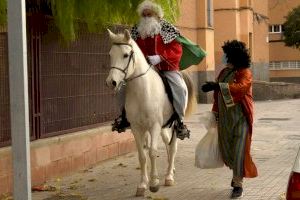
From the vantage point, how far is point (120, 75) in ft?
24.4

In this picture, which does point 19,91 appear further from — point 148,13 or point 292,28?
point 292,28

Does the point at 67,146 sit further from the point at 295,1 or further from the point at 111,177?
the point at 295,1

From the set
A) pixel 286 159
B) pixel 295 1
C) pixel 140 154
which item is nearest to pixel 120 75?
pixel 140 154

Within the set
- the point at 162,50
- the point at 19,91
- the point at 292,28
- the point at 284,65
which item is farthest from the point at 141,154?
the point at 284,65

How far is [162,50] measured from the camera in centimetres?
880

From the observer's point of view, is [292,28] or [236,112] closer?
[236,112]

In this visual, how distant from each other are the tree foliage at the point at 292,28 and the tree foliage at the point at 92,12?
4057 centimetres

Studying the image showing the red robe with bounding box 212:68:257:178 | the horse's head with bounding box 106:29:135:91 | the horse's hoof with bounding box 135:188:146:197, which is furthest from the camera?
the horse's hoof with bounding box 135:188:146:197

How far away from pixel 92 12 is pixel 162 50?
1.38 meters

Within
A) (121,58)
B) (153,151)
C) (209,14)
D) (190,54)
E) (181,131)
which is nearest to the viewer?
(121,58)

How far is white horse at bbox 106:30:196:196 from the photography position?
7.61 meters

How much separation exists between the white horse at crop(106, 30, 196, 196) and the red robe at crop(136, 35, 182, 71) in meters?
0.35

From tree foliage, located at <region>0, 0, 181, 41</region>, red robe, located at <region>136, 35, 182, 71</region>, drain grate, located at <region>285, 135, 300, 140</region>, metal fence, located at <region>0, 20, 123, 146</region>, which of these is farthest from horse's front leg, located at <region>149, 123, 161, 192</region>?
drain grate, located at <region>285, 135, 300, 140</region>

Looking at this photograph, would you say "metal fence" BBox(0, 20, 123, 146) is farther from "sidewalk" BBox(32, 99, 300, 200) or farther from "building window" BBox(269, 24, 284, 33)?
"building window" BBox(269, 24, 284, 33)
